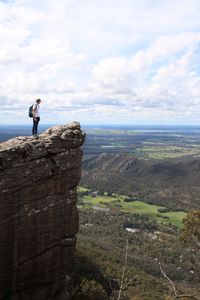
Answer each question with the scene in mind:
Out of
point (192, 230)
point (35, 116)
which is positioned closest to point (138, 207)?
point (192, 230)

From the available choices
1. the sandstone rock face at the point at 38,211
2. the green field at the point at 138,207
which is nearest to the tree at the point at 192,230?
the sandstone rock face at the point at 38,211

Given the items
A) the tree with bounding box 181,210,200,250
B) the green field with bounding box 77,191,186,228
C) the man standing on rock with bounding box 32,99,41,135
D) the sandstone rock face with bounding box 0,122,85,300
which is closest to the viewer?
the sandstone rock face with bounding box 0,122,85,300

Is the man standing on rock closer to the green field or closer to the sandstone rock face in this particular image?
the sandstone rock face

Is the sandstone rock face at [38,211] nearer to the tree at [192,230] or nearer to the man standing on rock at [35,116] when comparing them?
the man standing on rock at [35,116]

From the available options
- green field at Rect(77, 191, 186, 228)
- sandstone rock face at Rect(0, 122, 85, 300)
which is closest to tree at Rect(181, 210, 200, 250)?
sandstone rock face at Rect(0, 122, 85, 300)

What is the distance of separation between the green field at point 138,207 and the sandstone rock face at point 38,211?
406ft

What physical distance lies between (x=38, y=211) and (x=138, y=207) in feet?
519

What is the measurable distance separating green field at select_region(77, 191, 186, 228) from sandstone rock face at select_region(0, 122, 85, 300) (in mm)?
123856

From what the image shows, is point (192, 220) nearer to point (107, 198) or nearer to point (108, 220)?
point (108, 220)

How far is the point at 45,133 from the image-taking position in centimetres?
2619

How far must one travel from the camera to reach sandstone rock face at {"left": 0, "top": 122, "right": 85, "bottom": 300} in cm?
2292

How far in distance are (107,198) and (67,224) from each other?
561 feet

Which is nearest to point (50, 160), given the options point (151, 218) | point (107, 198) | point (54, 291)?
point (54, 291)

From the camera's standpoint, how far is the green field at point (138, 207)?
15505 centimetres
